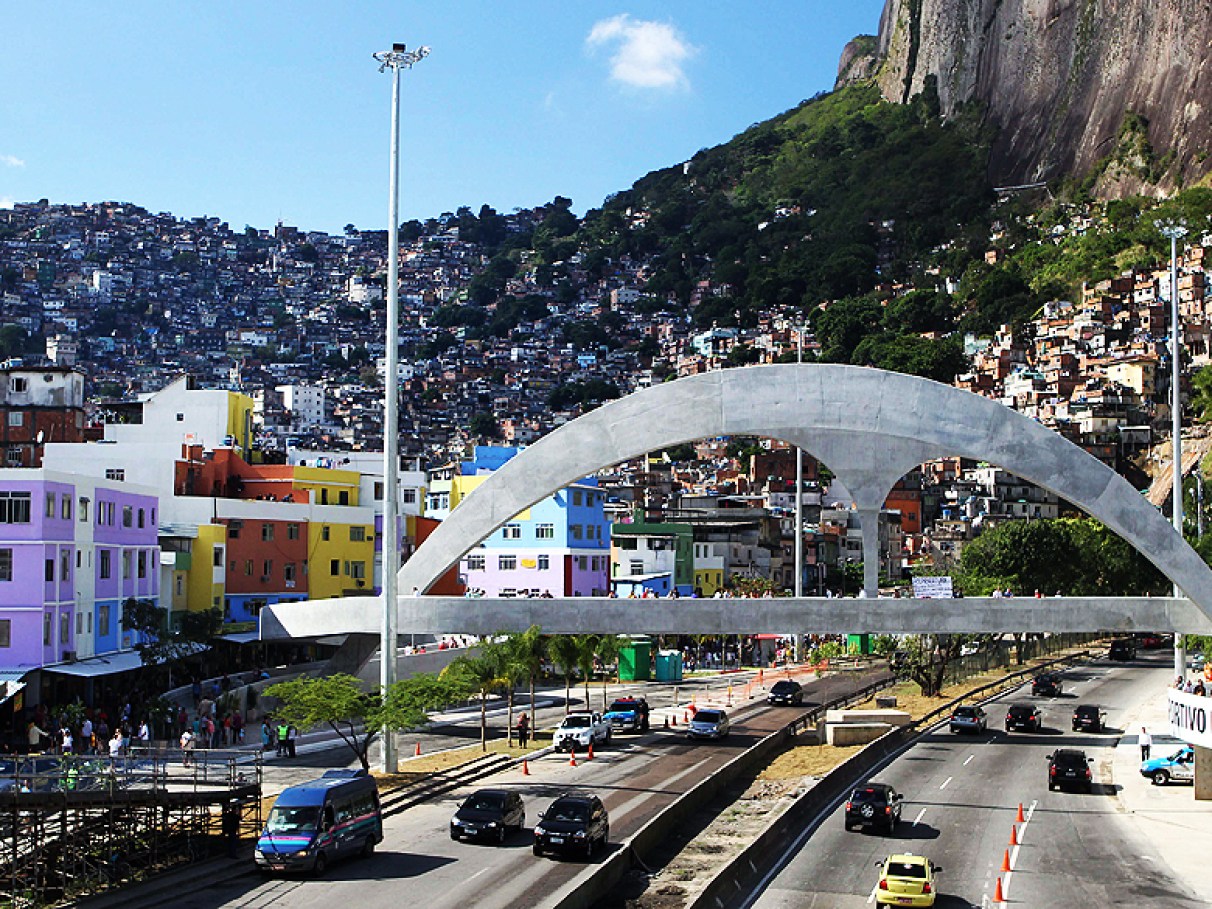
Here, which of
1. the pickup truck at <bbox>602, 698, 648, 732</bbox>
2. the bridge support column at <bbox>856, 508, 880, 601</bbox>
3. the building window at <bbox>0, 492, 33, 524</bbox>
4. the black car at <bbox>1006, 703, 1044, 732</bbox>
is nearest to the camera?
the bridge support column at <bbox>856, 508, 880, 601</bbox>

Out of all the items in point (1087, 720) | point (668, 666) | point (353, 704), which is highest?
point (353, 704)

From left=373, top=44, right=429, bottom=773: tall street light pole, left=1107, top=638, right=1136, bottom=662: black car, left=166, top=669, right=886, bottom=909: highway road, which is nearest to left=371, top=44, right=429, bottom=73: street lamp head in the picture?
left=373, top=44, right=429, bottom=773: tall street light pole

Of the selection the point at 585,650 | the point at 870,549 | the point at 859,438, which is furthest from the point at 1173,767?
the point at 585,650

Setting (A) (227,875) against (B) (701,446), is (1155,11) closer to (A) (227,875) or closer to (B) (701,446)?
(B) (701,446)

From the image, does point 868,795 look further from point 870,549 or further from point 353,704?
point 353,704

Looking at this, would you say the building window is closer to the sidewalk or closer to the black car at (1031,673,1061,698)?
the sidewalk

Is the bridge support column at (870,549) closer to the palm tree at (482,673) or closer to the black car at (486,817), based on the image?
the palm tree at (482,673)
